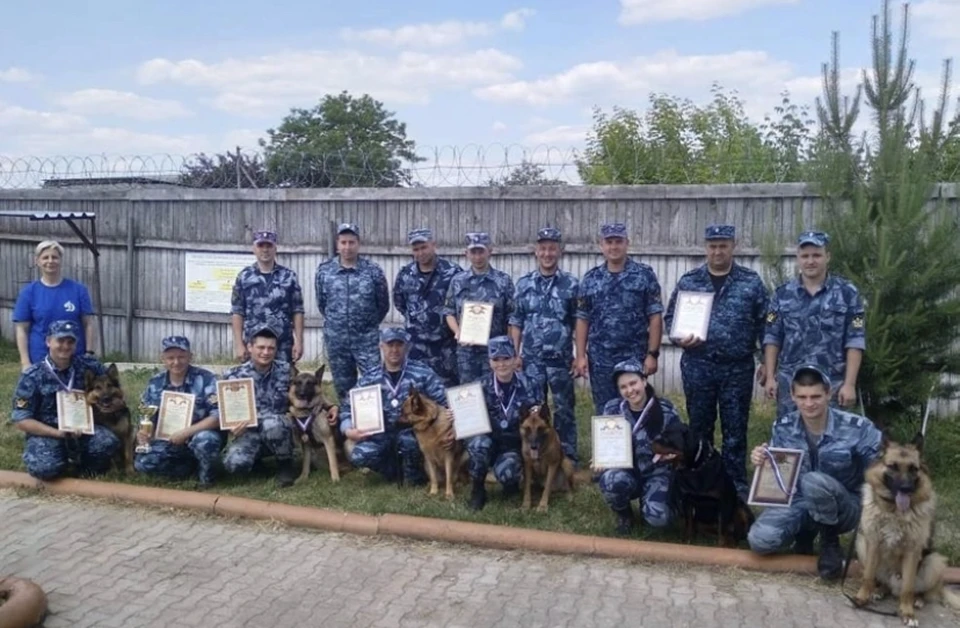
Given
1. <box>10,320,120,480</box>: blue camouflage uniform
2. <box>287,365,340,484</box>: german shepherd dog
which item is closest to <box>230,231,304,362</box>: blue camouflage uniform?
<box>287,365,340,484</box>: german shepherd dog

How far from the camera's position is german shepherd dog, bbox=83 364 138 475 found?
6.95 m

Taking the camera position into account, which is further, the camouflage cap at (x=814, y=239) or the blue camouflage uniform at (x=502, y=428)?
the blue camouflage uniform at (x=502, y=428)

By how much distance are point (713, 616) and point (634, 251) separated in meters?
5.69

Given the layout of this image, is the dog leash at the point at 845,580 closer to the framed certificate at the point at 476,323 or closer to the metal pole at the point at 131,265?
the framed certificate at the point at 476,323

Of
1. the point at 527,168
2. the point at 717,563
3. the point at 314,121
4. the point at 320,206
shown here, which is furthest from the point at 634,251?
the point at 314,121

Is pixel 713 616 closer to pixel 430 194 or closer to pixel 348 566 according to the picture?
pixel 348 566

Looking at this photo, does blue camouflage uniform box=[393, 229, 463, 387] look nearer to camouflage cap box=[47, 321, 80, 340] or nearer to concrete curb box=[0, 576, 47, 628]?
camouflage cap box=[47, 321, 80, 340]

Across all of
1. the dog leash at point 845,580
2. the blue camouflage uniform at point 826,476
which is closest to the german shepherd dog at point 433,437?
the blue camouflage uniform at point 826,476

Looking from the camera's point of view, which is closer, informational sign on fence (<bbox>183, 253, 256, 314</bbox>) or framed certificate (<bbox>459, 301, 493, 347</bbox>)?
framed certificate (<bbox>459, 301, 493, 347</bbox>)

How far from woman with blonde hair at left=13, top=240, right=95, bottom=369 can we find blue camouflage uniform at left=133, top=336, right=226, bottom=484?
3.09 ft

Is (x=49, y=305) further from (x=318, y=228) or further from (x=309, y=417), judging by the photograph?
(x=318, y=228)

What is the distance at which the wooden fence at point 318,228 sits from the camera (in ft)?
31.7

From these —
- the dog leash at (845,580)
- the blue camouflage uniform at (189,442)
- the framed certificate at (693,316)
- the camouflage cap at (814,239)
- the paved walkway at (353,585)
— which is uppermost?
the camouflage cap at (814,239)

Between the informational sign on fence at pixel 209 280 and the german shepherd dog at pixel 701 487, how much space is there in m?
8.11
